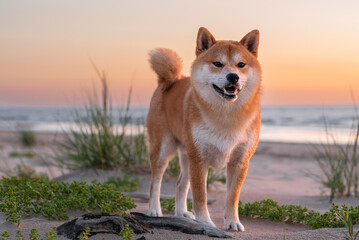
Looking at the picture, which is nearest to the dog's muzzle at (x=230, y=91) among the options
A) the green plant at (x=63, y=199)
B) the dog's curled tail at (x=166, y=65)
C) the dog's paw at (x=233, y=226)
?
the dog's paw at (x=233, y=226)

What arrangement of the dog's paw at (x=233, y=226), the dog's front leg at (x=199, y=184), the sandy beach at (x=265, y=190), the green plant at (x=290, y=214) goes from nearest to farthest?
the sandy beach at (x=265, y=190), the dog's front leg at (x=199, y=184), the dog's paw at (x=233, y=226), the green plant at (x=290, y=214)

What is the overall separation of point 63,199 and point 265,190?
196 inches

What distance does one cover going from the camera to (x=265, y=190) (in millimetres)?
8250

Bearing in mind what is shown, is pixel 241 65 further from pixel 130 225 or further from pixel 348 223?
pixel 130 225

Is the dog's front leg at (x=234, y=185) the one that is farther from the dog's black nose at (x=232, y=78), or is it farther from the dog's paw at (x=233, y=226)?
the dog's black nose at (x=232, y=78)

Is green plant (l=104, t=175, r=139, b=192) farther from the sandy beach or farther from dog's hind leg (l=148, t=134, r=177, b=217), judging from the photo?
dog's hind leg (l=148, t=134, r=177, b=217)

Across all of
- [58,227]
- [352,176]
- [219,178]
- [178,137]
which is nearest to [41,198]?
[58,227]

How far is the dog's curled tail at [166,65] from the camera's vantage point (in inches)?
200

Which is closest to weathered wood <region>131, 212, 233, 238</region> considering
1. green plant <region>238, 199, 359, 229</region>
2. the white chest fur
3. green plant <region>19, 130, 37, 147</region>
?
the white chest fur

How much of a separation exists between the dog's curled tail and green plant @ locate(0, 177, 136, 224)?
61.0 inches

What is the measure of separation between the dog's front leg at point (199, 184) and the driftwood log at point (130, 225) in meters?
0.45

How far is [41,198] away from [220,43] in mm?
2595

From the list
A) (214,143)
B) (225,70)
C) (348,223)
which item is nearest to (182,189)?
(214,143)

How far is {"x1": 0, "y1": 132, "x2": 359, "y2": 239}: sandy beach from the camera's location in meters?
3.76
